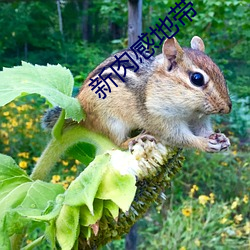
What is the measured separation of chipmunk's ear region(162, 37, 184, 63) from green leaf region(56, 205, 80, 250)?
0.32 metres

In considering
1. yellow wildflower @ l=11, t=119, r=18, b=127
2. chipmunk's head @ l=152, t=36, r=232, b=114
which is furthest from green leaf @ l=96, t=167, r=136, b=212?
yellow wildflower @ l=11, t=119, r=18, b=127

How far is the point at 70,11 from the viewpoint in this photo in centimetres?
475

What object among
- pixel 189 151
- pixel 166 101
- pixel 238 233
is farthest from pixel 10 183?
pixel 189 151

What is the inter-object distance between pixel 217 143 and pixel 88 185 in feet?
0.73

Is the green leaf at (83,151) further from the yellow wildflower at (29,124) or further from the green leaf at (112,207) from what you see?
the yellow wildflower at (29,124)

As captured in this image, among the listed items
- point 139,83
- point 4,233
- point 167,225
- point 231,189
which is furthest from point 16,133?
point 4,233

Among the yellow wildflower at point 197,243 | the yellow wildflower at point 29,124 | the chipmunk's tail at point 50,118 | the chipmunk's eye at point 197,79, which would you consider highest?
the chipmunk's eye at point 197,79

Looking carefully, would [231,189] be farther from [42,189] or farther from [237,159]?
[42,189]

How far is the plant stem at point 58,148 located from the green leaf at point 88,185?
0.39 ft

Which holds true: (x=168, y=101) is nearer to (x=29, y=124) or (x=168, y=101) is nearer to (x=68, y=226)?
(x=68, y=226)

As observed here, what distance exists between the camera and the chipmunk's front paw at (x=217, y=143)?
24.6 inches

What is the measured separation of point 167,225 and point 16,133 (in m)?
1.06

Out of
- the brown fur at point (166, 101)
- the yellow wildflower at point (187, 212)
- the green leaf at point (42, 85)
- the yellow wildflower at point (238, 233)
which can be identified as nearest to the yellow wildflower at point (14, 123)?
the yellow wildflower at point (187, 212)

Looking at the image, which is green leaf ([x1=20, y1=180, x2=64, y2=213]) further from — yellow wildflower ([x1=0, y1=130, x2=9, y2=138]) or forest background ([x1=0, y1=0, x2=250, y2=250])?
yellow wildflower ([x1=0, y1=130, x2=9, y2=138])
